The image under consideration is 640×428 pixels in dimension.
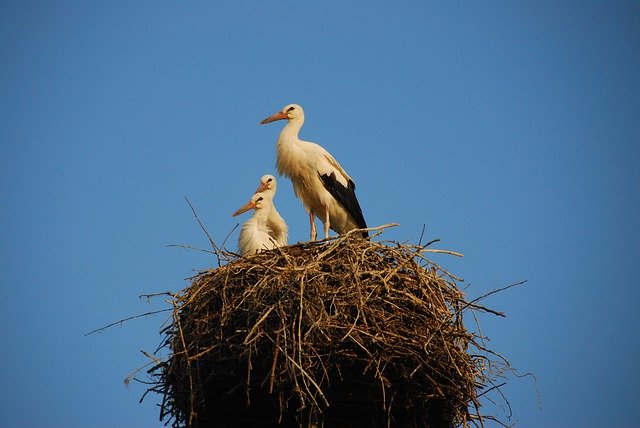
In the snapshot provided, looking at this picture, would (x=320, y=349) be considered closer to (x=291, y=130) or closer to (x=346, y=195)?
(x=346, y=195)

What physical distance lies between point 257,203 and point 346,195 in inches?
37.1

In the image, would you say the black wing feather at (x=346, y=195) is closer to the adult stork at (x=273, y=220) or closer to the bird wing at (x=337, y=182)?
the bird wing at (x=337, y=182)

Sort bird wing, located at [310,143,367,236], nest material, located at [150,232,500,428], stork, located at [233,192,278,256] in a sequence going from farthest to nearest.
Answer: bird wing, located at [310,143,367,236]
stork, located at [233,192,278,256]
nest material, located at [150,232,500,428]

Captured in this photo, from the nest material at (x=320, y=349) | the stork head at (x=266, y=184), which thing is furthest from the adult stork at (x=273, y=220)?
the nest material at (x=320, y=349)

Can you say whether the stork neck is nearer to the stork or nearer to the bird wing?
the bird wing

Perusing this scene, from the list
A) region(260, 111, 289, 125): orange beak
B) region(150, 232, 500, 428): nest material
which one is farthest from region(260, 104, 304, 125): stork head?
region(150, 232, 500, 428): nest material

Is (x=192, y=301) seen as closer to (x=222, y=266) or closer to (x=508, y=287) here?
(x=222, y=266)

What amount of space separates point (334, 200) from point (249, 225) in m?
1.06

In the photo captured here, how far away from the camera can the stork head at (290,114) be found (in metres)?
10.7

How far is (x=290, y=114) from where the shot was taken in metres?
10.7

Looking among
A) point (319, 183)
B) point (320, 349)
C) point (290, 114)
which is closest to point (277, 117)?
point (290, 114)

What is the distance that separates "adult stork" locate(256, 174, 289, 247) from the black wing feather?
1.99 feet

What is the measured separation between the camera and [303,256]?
766 centimetres

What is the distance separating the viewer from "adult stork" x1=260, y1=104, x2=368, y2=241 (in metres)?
10.2
